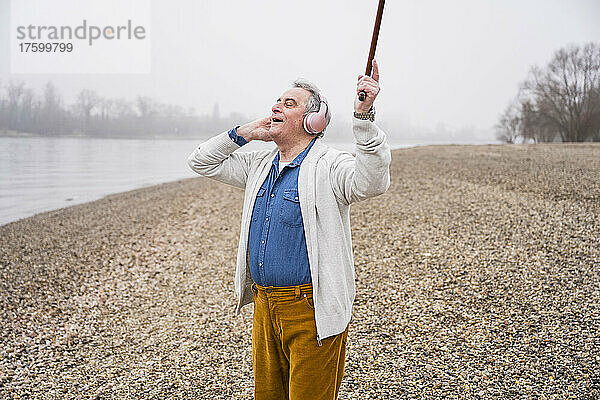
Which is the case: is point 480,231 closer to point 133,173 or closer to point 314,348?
point 314,348

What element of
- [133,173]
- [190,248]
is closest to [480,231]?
[190,248]

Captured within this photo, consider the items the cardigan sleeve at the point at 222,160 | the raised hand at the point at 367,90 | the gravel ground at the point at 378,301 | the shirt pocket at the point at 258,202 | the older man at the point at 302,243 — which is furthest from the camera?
the gravel ground at the point at 378,301

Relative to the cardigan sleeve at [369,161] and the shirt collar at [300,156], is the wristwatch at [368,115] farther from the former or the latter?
the shirt collar at [300,156]

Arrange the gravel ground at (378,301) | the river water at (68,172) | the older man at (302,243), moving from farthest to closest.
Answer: the river water at (68,172) < the gravel ground at (378,301) < the older man at (302,243)

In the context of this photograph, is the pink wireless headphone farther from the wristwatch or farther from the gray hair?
the wristwatch

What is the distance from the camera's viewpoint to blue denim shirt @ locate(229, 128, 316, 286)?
2.13 m

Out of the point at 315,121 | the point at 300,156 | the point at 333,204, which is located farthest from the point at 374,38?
the point at 333,204

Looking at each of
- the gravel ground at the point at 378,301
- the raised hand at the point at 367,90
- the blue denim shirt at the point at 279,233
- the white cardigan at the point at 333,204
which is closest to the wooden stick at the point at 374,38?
the raised hand at the point at 367,90

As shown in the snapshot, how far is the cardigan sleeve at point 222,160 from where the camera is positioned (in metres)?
2.41

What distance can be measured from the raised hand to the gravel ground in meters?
2.53

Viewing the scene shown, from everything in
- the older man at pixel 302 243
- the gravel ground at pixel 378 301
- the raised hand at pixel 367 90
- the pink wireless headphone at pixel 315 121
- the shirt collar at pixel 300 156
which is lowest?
the gravel ground at pixel 378 301

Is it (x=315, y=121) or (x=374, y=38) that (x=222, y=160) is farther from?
(x=374, y=38)

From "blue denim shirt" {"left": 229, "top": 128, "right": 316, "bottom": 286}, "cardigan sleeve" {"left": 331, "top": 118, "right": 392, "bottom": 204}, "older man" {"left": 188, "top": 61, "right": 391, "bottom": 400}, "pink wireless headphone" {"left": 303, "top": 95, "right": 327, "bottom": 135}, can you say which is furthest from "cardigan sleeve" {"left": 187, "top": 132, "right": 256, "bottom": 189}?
"cardigan sleeve" {"left": 331, "top": 118, "right": 392, "bottom": 204}

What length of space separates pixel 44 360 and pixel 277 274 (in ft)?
10.8
